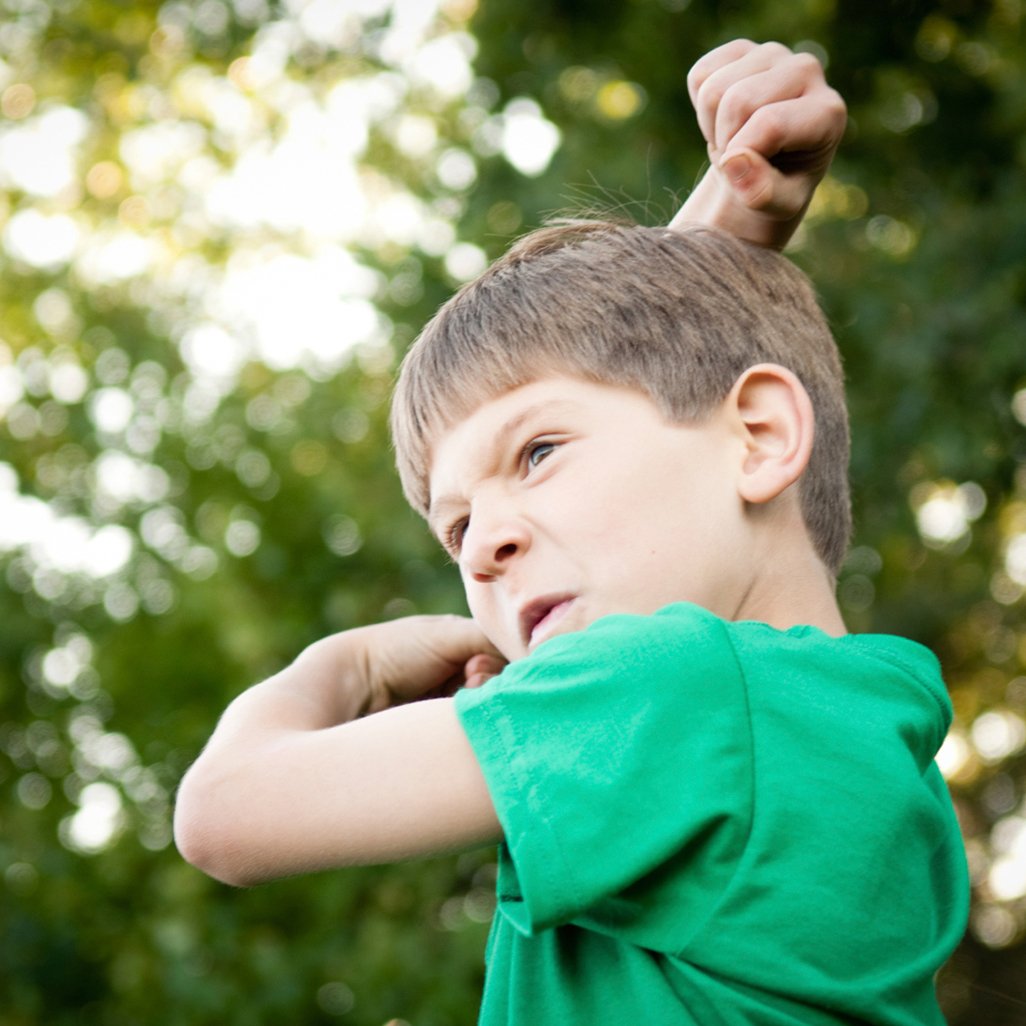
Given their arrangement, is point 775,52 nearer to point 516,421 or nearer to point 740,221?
point 740,221

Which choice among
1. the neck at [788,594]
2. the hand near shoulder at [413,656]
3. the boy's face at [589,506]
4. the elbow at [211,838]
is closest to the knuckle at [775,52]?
the boy's face at [589,506]

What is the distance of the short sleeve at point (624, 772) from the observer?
1177 mm

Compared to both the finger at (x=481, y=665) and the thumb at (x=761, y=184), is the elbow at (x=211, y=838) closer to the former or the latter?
the finger at (x=481, y=665)

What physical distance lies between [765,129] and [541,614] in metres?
0.75

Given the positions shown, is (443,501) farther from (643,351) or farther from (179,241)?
(179,241)

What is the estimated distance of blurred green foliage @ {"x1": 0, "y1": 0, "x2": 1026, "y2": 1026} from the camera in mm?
5109

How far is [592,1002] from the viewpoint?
1332 mm

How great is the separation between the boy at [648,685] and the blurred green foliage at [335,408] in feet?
6.00

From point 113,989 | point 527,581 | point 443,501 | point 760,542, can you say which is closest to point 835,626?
point 760,542

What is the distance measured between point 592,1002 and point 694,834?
0.83ft

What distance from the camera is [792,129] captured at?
178 cm

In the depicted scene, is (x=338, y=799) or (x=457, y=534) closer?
(x=338, y=799)

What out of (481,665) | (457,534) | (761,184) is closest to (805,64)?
(761,184)

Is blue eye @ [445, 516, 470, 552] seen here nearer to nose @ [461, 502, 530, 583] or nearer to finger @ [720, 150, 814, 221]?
nose @ [461, 502, 530, 583]
